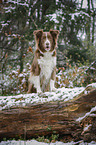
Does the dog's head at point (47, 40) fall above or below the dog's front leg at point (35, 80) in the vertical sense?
above

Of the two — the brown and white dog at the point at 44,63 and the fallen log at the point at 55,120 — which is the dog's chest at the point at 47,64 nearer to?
the brown and white dog at the point at 44,63

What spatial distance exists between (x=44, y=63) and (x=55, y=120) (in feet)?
4.45

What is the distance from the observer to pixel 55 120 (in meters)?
1.80

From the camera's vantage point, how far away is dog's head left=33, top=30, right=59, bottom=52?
2.67 metres

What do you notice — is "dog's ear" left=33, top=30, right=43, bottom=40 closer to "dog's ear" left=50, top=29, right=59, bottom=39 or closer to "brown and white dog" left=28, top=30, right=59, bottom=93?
"brown and white dog" left=28, top=30, right=59, bottom=93

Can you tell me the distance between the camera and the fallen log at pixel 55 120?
1.73m

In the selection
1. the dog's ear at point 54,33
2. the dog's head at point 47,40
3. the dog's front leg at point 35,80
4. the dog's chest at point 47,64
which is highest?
the dog's ear at point 54,33

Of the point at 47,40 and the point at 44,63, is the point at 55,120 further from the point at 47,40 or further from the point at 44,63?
the point at 47,40

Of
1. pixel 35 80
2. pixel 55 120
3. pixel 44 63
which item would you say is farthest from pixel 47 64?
pixel 55 120

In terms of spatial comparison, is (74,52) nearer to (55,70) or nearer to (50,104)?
(55,70)

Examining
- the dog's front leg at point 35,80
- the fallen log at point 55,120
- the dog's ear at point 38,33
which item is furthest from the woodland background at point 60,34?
the fallen log at point 55,120

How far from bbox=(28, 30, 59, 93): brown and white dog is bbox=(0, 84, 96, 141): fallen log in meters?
0.85

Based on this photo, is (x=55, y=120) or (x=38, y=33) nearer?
(x=55, y=120)

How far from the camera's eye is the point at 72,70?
276 cm
